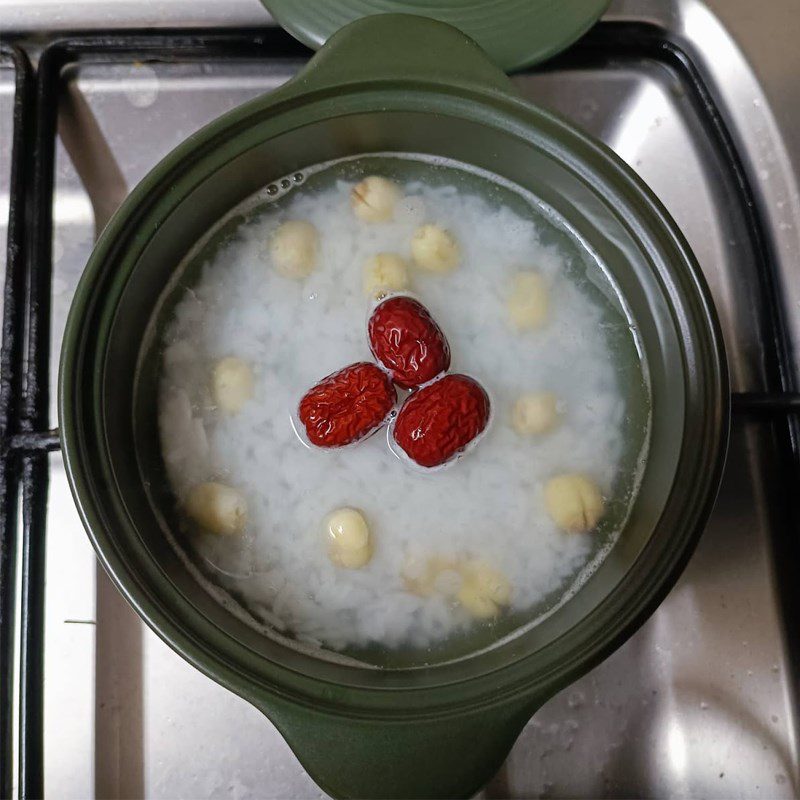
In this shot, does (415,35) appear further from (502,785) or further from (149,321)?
(502,785)

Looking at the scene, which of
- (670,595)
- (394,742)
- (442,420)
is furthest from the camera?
(670,595)

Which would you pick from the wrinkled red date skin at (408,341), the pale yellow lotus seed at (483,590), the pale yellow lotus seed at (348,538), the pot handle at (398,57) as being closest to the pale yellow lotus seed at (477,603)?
the pale yellow lotus seed at (483,590)

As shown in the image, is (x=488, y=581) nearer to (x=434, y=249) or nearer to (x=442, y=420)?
(x=442, y=420)

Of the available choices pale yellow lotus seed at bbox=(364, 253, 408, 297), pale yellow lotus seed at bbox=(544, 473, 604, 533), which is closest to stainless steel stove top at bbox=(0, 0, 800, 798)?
pale yellow lotus seed at bbox=(544, 473, 604, 533)

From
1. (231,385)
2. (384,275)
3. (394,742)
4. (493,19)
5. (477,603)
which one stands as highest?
(493,19)

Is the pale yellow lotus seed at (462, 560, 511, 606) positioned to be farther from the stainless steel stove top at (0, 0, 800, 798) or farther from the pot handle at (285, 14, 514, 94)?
the pot handle at (285, 14, 514, 94)

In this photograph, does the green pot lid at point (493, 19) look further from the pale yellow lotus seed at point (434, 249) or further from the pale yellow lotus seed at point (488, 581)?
the pale yellow lotus seed at point (488, 581)

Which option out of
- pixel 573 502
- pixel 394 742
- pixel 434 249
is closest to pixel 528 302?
pixel 434 249
